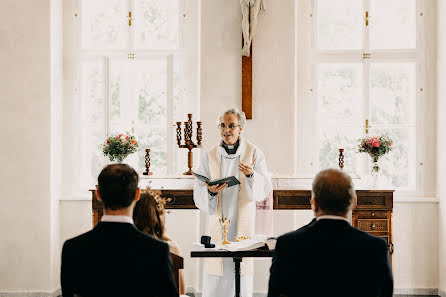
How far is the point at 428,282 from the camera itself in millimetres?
6562

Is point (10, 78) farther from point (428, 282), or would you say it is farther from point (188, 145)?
point (428, 282)

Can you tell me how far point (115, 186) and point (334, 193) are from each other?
877mm

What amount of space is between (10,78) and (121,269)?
15.8ft

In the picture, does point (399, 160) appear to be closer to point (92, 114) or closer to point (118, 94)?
point (118, 94)

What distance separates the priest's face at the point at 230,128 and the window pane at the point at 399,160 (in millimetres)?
2549

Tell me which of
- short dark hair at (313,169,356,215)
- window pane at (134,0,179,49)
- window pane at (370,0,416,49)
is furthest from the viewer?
window pane at (134,0,179,49)

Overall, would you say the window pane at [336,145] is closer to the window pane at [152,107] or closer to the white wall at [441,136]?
the white wall at [441,136]

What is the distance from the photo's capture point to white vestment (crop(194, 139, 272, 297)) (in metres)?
4.77

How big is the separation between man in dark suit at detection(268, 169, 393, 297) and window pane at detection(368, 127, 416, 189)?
469 centimetres

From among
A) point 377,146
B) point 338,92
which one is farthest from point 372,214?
point 338,92

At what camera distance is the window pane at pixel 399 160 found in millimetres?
6762

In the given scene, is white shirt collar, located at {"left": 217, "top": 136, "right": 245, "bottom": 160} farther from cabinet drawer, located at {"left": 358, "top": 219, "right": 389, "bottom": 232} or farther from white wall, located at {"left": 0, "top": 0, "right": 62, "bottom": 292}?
white wall, located at {"left": 0, "top": 0, "right": 62, "bottom": 292}

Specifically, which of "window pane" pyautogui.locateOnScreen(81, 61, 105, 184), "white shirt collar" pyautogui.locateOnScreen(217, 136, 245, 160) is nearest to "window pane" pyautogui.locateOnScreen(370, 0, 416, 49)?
"white shirt collar" pyautogui.locateOnScreen(217, 136, 245, 160)

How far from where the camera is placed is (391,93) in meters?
6.80
